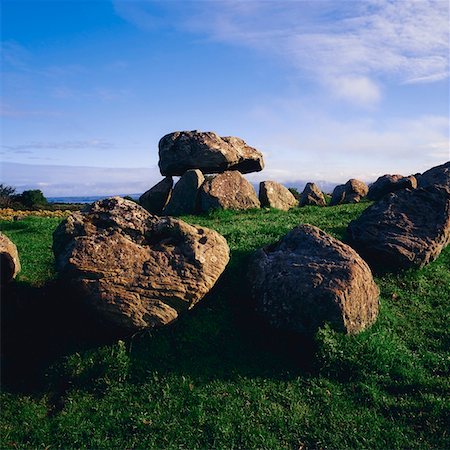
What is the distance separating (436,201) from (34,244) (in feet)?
50.2

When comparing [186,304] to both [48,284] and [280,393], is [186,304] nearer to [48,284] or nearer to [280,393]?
[280,393]

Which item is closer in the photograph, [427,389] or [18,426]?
[18,426]

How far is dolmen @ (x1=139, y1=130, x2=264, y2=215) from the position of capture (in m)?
27.4

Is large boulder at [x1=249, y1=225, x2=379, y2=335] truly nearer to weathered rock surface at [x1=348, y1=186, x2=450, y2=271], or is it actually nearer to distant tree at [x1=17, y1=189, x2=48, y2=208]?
weathered rock surface at [x1=348, y1=186, x2=450, y2=271]

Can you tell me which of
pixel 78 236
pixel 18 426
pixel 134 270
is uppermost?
pixel 78 236

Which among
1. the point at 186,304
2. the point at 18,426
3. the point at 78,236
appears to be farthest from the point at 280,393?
the point at 78,236

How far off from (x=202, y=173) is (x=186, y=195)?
2.63m

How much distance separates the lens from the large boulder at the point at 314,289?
486 inches

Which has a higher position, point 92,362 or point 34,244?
point 34,244

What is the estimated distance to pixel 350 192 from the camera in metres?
37.3

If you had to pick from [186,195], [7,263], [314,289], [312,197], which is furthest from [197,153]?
[314,289]

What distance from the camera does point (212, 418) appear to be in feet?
32.7

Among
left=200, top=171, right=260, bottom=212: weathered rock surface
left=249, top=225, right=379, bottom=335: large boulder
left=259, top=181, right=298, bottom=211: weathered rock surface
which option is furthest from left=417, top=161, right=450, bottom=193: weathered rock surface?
left=249, top=225, right=379, bottom=335: large boulder

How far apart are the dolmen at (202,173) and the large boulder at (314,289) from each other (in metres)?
13.0
